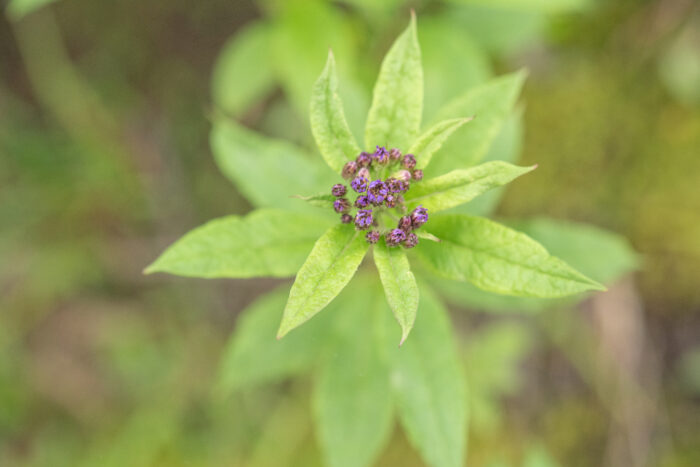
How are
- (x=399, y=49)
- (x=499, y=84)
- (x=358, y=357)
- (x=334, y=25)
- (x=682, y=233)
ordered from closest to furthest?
(x=399, y=49), (x=499, y=84), (x=358, y=357), (x=334, y=25), (x=682, y=233)

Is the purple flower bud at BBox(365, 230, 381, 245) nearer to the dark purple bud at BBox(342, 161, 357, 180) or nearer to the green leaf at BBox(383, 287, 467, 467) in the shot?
the dark purple bud at BBox(342, 161, 357, 180)

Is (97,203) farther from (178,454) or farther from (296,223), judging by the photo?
(296,223)

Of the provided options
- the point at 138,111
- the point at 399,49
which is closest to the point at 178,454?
the point at 138,111

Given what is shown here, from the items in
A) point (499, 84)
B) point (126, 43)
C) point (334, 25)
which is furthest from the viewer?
point (126, 43)

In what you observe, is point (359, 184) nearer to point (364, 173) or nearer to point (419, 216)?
point (364, 173)

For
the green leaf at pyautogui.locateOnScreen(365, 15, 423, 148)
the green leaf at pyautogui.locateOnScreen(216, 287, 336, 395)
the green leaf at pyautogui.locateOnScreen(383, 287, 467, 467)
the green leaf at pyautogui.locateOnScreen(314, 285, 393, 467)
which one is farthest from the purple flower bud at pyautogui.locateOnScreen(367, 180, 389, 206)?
the green leaf at pyautogui.locateOnScreen(216, 287, 336, 395)

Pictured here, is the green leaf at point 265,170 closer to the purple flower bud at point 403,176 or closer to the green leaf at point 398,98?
the green leaf at point 398,98

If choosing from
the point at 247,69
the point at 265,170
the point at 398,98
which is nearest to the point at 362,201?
the point at 398,98

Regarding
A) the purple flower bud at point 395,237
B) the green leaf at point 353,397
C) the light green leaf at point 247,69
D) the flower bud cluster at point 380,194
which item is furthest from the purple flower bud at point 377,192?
the light green leaf at point 247,69
